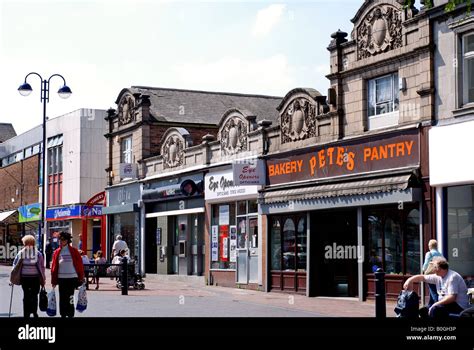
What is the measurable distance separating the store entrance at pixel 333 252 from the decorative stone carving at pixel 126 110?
1565 centimetres

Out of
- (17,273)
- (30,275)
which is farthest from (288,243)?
(17,273)

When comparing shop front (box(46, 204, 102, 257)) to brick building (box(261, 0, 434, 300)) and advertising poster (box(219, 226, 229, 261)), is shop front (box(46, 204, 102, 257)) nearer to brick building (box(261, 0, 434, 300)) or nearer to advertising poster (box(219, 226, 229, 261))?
advertising poster (box(219, 226, 229, 261))

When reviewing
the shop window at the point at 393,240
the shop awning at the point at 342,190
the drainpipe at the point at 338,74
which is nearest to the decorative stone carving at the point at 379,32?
the drainpipe at the point at 338,74

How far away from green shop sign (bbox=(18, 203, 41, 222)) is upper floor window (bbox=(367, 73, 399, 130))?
111ft

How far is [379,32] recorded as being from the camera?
878 inches

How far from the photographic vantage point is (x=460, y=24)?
64.2 ft

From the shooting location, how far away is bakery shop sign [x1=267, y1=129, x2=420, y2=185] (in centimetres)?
2112

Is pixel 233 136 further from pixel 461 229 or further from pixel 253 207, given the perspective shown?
pixel 461 229

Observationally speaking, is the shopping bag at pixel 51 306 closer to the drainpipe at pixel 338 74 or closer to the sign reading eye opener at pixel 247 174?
the drainpipe at pixel 338 74

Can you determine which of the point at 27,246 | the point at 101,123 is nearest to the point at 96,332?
the point at 27,246

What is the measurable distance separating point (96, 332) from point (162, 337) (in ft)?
2.30

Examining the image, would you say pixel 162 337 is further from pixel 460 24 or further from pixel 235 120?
pixel 235 120

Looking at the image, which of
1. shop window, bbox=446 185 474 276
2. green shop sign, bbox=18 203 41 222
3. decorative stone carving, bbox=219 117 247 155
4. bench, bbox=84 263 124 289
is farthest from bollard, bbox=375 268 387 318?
green shop sign, bbox=18 203 41 222

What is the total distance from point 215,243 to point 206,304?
9.53 metres
